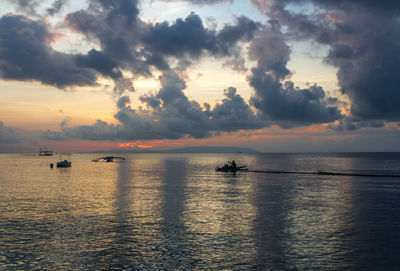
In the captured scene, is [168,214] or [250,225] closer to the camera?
[250,225]

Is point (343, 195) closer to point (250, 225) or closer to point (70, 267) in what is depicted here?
point (250, 225)

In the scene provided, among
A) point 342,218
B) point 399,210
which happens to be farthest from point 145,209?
point 399,210

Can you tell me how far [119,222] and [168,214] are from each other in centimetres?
767

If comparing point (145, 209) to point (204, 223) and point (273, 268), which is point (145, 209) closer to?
point (204, 223)

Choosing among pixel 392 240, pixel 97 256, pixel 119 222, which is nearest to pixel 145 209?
pixel 119 222

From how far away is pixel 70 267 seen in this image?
1019 inches

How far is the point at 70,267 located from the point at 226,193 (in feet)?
155

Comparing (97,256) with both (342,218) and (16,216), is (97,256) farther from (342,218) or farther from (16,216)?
(342,218)

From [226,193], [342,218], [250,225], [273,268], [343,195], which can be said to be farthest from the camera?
[226,193]

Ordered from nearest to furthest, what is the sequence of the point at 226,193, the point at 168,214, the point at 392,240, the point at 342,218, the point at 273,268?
the point at 273,268 < the point at 392,240 < the point at 342,218 < the point at 168,214 < the point at 226,193

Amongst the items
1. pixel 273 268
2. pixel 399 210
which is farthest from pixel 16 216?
pixel 399 210

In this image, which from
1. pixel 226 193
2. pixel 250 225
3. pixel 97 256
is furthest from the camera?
pixel 226 193

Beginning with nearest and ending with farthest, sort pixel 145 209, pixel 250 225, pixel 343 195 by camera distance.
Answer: pixel 250 225
pixel 145 209
pixel 343 195

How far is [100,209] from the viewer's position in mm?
50875
